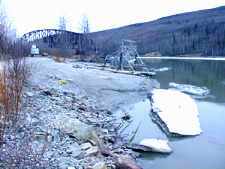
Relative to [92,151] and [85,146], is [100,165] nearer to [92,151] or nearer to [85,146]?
[92,151]

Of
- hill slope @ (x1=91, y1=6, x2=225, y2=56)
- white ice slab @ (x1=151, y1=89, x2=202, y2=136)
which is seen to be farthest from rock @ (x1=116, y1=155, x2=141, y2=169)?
hill slope @ (x1=91, y1=6, x2=225, y2=56)

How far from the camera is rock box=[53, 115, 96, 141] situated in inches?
398

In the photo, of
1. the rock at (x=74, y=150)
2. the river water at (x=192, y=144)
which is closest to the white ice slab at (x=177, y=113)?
the river water at (x=192, y=144)

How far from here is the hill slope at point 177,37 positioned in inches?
3762

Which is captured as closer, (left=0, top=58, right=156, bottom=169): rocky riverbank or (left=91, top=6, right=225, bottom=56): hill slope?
(left=0, top=58, right=156, bottom=169): rocky riverbank

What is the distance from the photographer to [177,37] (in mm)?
116875

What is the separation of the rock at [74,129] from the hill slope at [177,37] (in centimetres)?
6216

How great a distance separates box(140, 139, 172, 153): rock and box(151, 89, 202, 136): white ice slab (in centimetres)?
167

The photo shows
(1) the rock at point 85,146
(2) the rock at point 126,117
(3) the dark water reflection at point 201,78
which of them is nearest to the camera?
(1) the rock at point 85,146

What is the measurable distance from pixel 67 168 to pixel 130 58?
3900 centimetres

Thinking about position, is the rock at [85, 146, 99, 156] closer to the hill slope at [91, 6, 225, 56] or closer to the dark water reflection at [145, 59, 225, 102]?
the dark water reflection at [145, 59, 225, 102]

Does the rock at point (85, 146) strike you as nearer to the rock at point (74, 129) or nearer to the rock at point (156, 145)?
the rock at point (74, 129)

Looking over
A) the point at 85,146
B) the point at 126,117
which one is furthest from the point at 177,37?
the point at 85,146

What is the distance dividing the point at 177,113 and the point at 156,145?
4827 millimetres
